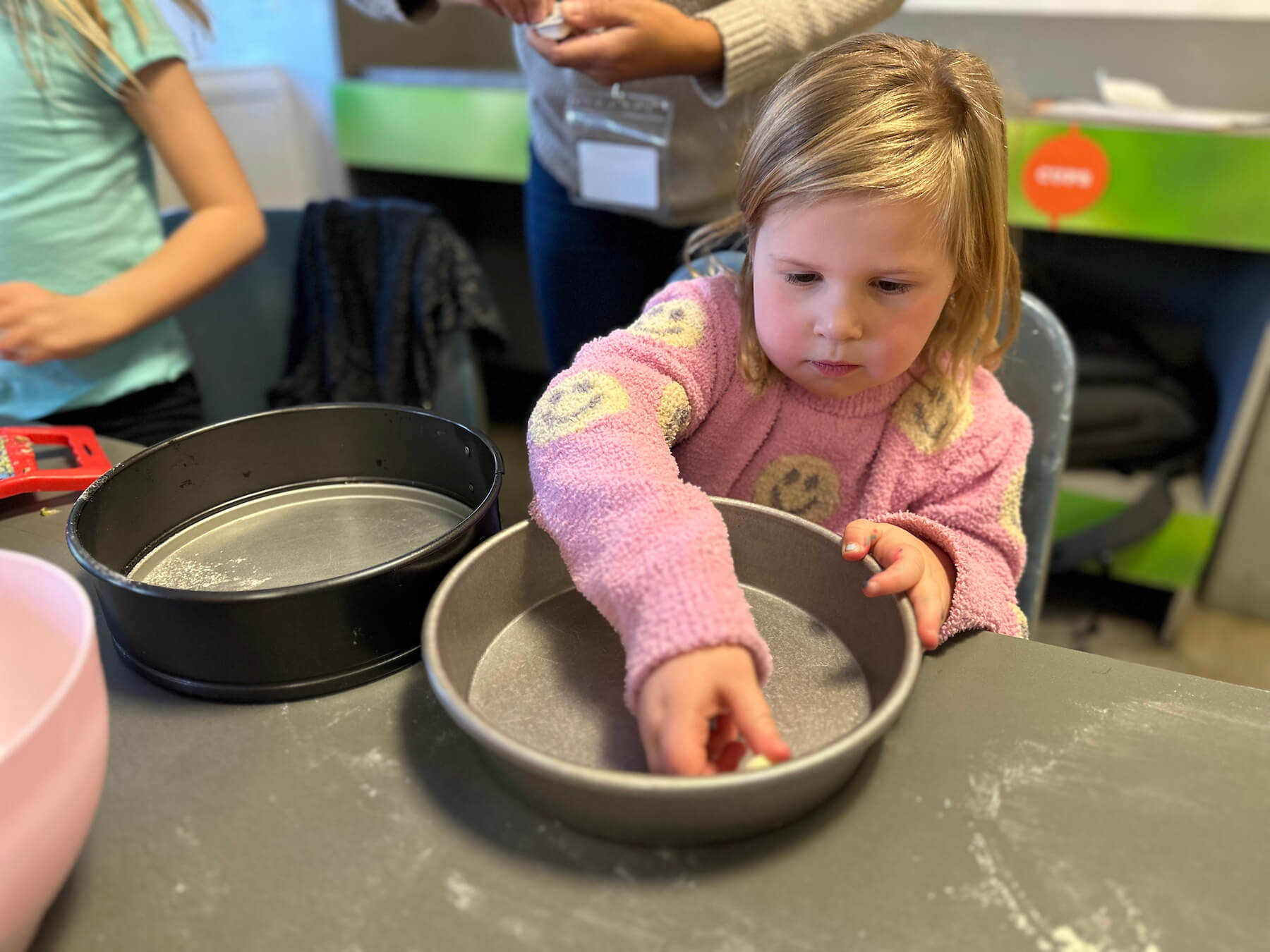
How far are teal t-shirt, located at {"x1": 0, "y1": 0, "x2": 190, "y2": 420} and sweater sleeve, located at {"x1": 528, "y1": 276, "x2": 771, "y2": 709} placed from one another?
0.67 meters

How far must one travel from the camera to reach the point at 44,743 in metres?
0.32

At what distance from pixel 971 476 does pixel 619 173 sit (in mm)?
577

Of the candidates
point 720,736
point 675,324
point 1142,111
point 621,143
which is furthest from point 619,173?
point 1142,111

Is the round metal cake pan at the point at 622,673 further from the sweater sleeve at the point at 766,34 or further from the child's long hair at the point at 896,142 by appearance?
the sweater sleeve at the point at 766,34

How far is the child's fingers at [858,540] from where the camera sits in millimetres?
505

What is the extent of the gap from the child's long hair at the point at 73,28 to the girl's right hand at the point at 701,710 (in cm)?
88

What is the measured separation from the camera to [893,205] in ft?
1.83

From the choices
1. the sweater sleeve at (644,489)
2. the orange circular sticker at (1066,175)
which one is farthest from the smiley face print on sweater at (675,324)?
the orange circular sticker at (1066,175)

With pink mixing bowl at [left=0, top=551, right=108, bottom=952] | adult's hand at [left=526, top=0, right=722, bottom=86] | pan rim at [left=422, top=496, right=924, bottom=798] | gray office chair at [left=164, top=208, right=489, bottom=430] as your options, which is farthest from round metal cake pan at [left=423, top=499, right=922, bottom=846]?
gray office chair at [left=164, top=208, right=489, bottom=430]

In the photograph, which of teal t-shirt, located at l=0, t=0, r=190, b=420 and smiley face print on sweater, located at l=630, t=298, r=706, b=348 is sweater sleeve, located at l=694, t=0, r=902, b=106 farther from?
teal t-shirt, located at l=0, t=0, r=190, b=420

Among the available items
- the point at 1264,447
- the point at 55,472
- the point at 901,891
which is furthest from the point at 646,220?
the point at 1264,447

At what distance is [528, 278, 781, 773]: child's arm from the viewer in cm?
42

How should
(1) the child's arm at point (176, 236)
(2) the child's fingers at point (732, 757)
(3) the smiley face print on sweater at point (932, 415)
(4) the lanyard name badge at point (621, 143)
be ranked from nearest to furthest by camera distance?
(2) the child's fingers at point (732, 757)
(3) the smiley face print on sweater at point (932, 415)
(1) the child's arm at point (176, 236)
(4) the lanyard name badge at point (621, 143)

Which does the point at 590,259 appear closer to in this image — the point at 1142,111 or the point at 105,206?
the point at 105,206
